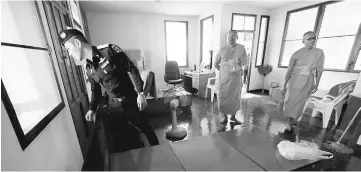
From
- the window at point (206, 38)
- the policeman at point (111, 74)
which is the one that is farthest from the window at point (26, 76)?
the window at point (206, 38)

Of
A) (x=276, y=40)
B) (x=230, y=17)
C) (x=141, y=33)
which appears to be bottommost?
(x=276, y=40)

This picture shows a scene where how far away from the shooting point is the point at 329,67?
309 centimetres

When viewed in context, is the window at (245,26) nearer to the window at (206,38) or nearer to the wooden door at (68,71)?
the window at (206,38)

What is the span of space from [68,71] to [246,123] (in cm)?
285

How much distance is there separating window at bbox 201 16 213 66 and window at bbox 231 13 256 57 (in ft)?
2.47

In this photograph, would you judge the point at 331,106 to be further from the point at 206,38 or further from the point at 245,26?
the point at 206,38

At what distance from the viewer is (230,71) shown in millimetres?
2174

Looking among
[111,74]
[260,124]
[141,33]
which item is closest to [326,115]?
[260,124]

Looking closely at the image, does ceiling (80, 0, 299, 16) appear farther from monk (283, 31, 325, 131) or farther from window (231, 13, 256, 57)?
monk (283, 31, 325, 131)

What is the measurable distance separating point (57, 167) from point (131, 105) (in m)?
0.71

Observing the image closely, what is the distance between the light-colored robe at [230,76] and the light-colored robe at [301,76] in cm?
66

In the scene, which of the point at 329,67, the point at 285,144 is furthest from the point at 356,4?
the point at 285,144

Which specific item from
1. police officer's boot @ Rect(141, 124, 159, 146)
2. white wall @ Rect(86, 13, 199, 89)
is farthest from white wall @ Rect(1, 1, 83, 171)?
white wall @ Rect(86, 13, 199, 89)

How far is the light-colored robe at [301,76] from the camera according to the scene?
1.81 meters
